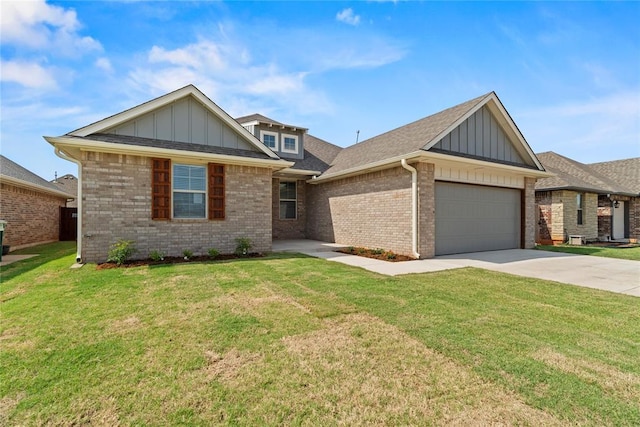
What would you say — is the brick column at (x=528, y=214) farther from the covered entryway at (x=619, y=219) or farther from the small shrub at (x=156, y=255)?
the small shrub at (x=156, y=255)

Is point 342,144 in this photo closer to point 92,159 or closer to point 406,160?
point 406,160

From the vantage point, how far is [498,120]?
11477 mm

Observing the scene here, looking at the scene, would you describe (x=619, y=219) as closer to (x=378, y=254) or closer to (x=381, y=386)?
(x=378, y=254)

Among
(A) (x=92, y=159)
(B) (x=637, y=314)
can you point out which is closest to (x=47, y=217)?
(A) (x=92, y=159)

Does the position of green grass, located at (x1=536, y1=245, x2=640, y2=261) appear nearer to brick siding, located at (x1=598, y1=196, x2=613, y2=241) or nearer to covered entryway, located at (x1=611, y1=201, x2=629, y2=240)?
brick siding, located at (x1=598, y1=196, x2=613, y2=241)

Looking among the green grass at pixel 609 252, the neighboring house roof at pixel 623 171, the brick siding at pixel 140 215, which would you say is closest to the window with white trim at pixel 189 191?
the brick siding at pixel 140 215

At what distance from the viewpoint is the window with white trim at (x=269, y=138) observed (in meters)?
15.0

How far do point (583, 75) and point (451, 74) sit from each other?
4036 mm

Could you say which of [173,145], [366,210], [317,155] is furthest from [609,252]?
[173,145]

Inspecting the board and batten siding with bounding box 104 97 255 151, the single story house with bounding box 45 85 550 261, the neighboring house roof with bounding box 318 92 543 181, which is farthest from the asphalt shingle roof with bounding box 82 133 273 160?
the neighboring house roof with bounding box 318 92 543 181

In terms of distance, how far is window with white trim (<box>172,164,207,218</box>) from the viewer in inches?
354

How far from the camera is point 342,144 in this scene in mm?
20266

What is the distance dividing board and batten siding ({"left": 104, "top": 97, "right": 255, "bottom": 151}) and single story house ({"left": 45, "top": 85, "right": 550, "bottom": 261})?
0.03m

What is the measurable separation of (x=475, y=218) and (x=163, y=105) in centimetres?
1165
